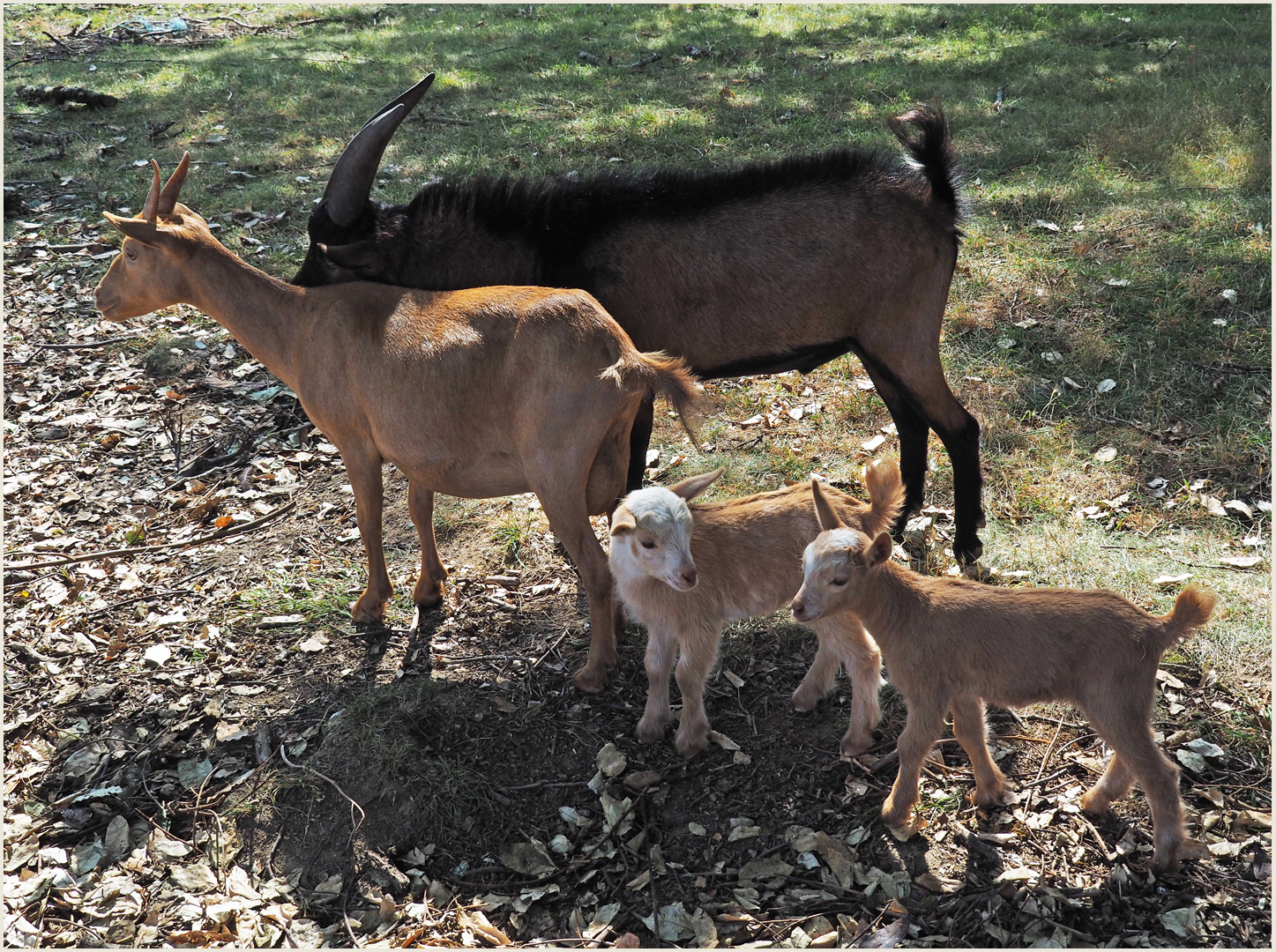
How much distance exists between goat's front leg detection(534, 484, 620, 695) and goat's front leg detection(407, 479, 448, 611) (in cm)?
82

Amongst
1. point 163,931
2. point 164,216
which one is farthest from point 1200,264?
point 163,931

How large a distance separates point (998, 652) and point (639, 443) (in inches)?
91.9

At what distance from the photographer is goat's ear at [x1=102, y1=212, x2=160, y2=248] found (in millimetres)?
4668

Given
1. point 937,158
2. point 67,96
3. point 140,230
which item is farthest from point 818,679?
point 67,96

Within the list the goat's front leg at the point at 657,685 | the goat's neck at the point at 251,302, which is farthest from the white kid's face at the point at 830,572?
the goat's neck at the point at 251,302

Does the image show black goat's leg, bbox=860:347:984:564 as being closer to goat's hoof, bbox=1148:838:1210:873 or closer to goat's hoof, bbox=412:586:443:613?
goat's hoof, bbox=1148:838:1210:873

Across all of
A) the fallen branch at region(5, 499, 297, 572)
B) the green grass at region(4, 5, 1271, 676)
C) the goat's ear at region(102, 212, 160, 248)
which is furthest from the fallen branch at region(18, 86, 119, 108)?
the goat's ear at region(102, 212, 160, 248)

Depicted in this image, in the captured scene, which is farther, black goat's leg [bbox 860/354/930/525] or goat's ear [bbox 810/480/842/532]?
black goat's leg [bbox 860/354/930/525]

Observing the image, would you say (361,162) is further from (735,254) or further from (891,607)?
(891,607)

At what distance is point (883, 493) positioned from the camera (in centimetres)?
391

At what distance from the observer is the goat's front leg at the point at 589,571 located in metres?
4.38

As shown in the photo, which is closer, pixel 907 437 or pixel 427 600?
pixel 427 600

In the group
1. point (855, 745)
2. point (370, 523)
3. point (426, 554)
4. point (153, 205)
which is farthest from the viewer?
point (426, 554)

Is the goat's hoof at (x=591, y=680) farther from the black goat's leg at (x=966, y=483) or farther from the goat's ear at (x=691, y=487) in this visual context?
the black goat's leg at (x=966, y=483)
